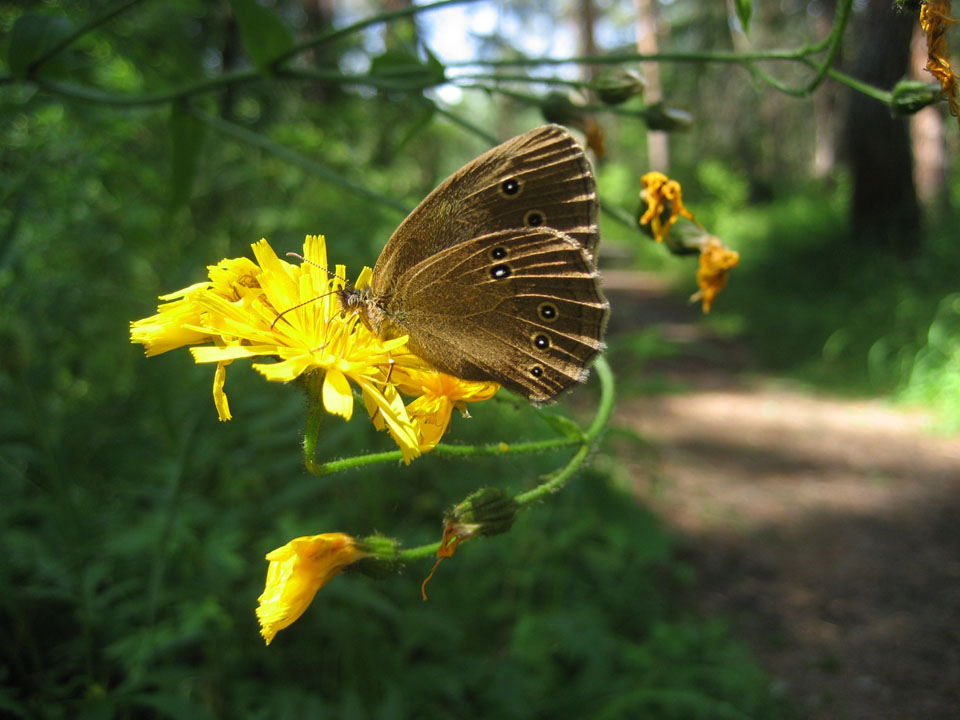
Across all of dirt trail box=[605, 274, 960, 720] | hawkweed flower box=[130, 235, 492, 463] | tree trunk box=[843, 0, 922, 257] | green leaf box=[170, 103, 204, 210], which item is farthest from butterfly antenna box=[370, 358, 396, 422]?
tree trunk box=[843, 0, 922, 257]

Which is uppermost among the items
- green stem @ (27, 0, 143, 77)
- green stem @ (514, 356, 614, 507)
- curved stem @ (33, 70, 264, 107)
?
green stem @ (27, 0, 143, 77)

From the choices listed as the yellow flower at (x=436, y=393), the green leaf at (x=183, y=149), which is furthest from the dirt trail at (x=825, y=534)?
the green leaf at (x=183, y=149)

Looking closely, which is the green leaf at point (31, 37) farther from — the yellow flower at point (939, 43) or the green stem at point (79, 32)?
the yellow flower at point (939, 43)

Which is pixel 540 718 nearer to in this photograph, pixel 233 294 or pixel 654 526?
pixel 654 526

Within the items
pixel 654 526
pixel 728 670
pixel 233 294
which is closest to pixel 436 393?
pixel 233 294

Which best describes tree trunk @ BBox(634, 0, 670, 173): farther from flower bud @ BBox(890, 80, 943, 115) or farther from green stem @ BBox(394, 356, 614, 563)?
green stem @ BBox(394, 356, 614, 563)

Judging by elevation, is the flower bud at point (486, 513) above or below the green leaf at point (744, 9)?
below
